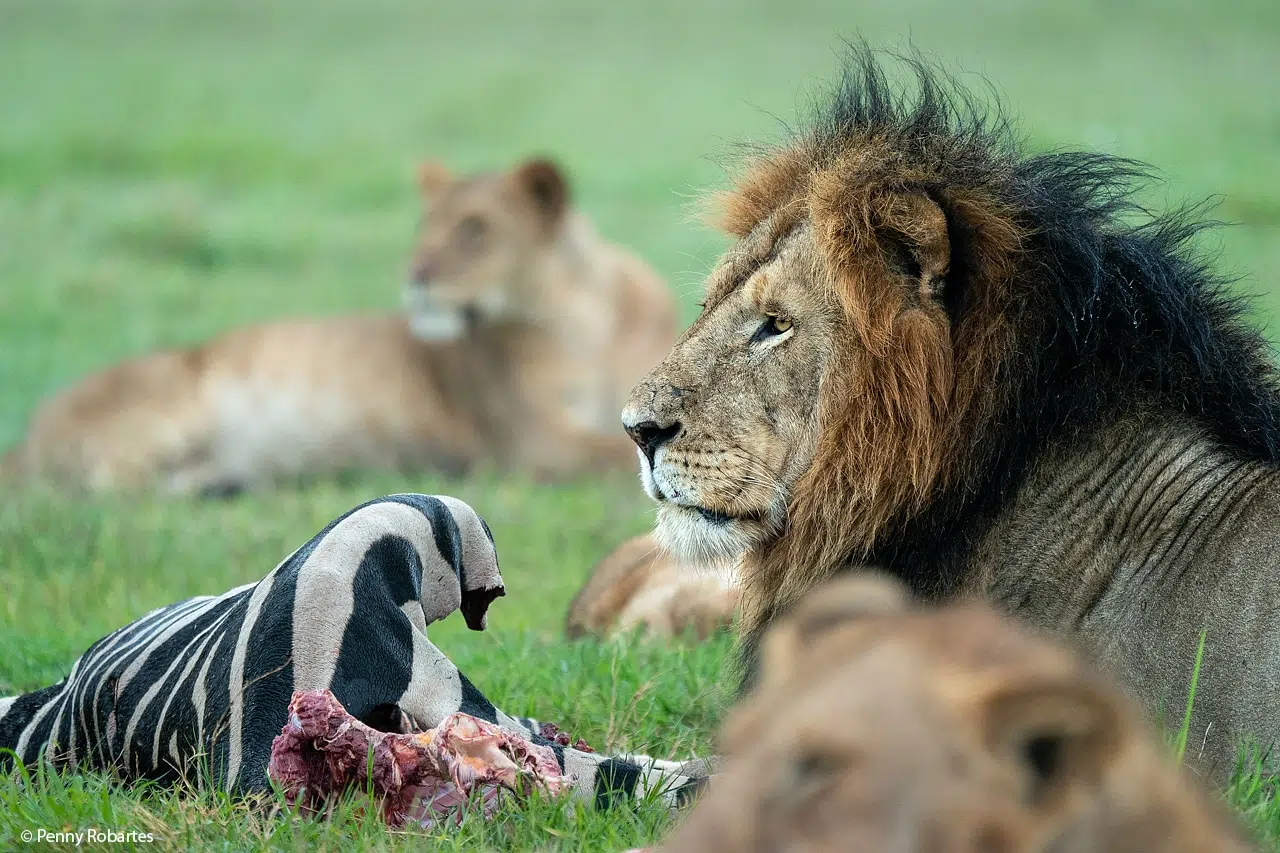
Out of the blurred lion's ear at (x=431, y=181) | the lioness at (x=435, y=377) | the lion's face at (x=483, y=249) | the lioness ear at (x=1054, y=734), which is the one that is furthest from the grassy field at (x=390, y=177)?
the blurred lion's ear at (x=431, y=181)

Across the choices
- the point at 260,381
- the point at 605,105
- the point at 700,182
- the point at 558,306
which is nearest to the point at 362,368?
the point at 260,381

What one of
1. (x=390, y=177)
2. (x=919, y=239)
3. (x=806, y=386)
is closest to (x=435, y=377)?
(x=806, y=386)

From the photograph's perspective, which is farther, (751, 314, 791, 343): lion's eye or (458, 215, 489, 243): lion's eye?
(458, 215, 489, 243): lion's eye

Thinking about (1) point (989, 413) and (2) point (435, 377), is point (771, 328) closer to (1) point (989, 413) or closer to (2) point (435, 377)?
(1) point (989, 413)

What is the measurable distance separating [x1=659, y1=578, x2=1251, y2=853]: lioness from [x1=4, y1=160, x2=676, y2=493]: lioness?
8.56 meters

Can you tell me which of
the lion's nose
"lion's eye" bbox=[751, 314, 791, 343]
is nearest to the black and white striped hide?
the lion's nose

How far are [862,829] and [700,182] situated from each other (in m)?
17.2

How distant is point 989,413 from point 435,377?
7.74 m

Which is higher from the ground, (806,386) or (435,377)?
(806,386)

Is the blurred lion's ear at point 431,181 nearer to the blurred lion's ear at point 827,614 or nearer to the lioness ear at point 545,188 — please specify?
the lioness ear at point 545,188

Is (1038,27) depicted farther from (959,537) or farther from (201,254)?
(959,537)

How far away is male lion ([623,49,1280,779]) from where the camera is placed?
3090 millimetres

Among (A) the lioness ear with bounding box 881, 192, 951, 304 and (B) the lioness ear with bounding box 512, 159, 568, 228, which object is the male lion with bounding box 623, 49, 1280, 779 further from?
(B) the lioness ear with bounding box 512, 159, 568, 228

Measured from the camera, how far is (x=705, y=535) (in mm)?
3451
